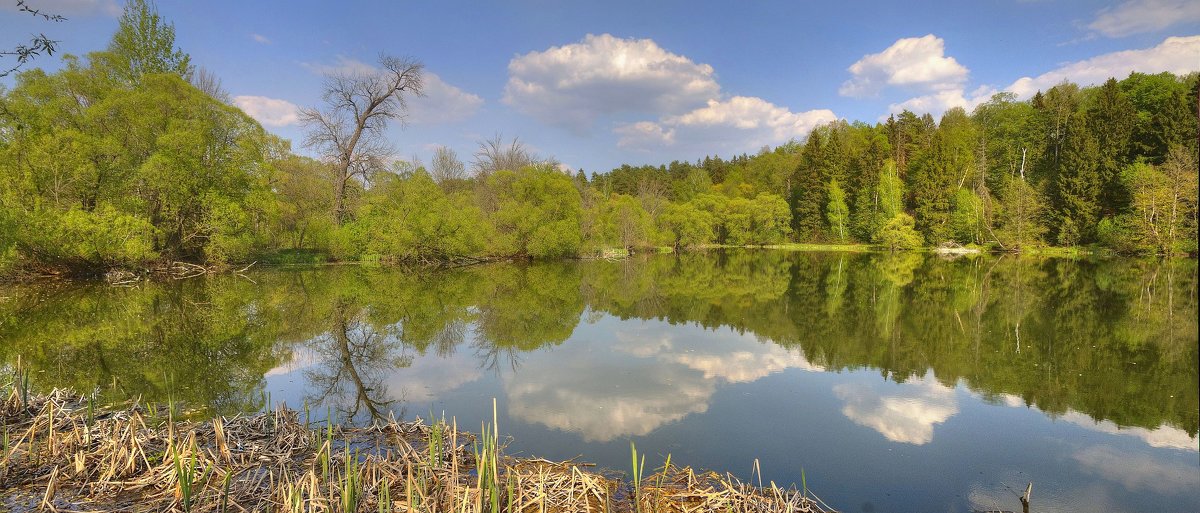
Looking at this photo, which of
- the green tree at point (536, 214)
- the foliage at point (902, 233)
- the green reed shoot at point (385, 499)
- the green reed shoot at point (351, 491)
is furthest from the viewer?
the foliage at point (902, 233)

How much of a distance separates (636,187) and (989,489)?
2997 inches

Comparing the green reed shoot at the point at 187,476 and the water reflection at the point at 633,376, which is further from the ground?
the green reed shoot at the point at 187,476

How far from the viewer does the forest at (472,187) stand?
71.7 feet

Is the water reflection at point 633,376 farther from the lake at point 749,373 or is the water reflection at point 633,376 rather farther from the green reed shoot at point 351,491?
the green reed shoot at point 351,491

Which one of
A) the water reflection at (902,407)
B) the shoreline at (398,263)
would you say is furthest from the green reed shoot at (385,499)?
the shoreline at (398,263)

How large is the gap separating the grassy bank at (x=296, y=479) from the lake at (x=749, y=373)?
1.04m

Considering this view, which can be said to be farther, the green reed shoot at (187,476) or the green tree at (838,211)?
the green tree at (838,211)

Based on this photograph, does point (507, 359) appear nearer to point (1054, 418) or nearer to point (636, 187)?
point (1054, 418)

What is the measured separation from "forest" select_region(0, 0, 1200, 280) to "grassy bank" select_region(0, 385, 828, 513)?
25.5 ft

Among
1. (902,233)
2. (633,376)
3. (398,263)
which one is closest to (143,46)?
(398,263)

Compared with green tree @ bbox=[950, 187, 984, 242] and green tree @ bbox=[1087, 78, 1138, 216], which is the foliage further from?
green tree @ bbox=[1087, 78, 1138, 216]

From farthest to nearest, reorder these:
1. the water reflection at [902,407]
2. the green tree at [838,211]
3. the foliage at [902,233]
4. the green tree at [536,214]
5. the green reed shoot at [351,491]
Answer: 1. the green tree at [838,211]
2. the foliage at [902,233]
3. the green tree at [536,214]
4. the water reflection at [902,407]
5. the green reed shoot at [351,491]

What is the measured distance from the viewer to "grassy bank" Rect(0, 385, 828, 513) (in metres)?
3.55

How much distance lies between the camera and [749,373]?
27.9 ft
